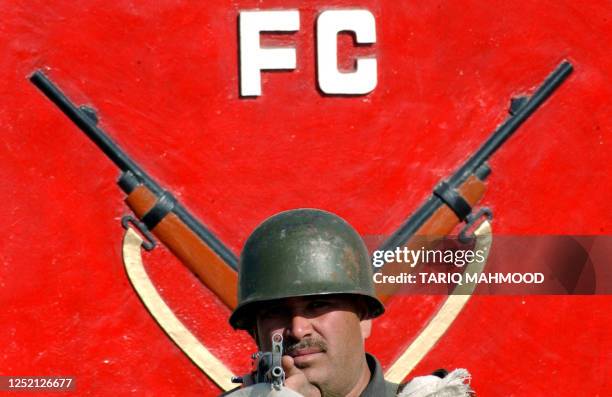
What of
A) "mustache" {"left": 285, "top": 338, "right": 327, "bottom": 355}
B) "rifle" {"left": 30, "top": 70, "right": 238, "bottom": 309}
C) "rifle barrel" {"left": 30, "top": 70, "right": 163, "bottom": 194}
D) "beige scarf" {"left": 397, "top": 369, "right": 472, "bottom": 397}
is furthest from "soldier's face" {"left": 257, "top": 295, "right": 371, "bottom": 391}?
"rifle barrel" {"left": 30, "top": 70, "right": 163, "bottom": 194}

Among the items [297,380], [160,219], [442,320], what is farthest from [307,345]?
[442,320]

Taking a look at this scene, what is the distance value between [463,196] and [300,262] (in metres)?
3.78

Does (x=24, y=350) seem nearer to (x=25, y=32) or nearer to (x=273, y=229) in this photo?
(x=25, y=32)

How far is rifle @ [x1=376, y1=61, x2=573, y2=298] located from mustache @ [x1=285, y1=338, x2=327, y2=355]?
148 inches

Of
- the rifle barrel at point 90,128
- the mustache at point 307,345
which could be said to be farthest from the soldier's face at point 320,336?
the rifle barrel at point 90,128

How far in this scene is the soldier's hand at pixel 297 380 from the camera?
6016 mm

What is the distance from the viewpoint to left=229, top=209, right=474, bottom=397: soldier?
6234 millimetres

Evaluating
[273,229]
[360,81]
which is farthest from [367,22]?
[273,229]

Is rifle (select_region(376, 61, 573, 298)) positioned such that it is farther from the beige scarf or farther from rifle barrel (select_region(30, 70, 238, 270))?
the beige scarf

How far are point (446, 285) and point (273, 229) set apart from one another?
149 inches

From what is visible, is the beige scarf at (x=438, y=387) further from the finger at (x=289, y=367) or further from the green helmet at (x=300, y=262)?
the finger at (x=289, y=367)

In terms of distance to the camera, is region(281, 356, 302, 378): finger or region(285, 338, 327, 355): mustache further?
region(285, 338, 327, 355): mustache

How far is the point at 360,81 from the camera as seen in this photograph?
10102mm

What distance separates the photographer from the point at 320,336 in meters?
6.25
